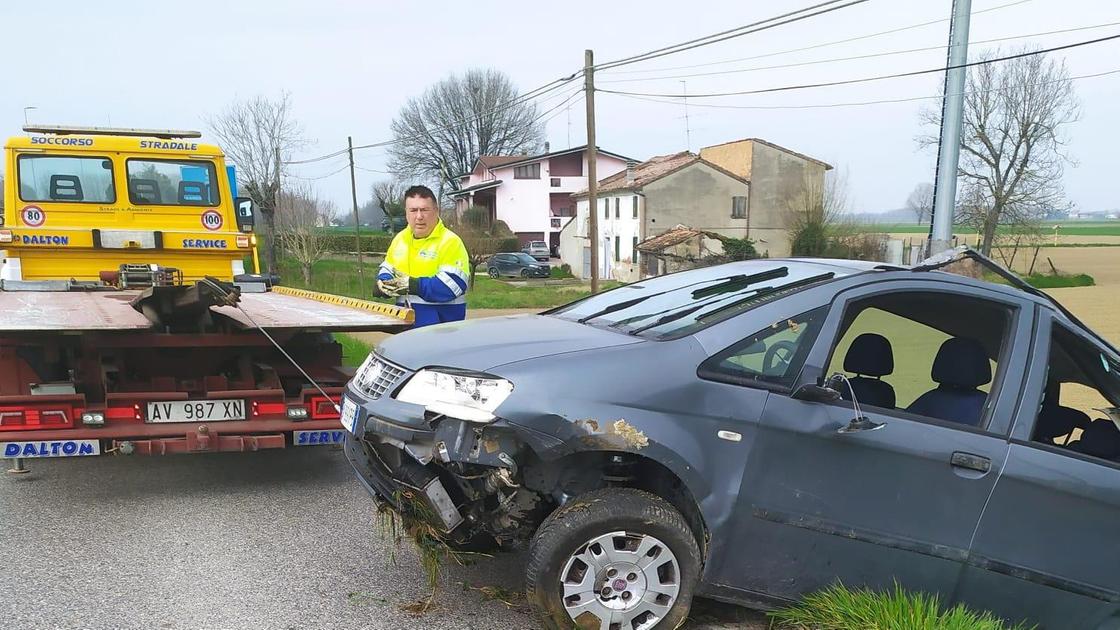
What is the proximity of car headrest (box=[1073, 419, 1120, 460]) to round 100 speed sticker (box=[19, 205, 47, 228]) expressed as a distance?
8611 millimetres

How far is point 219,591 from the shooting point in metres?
3.78

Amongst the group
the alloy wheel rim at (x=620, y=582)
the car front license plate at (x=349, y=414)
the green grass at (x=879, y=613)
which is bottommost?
the green grass at (x=879, y=613)

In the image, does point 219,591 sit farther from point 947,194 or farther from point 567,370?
point 947,194

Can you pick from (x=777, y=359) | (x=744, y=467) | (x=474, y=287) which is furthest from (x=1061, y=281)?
(x=744, y=467)

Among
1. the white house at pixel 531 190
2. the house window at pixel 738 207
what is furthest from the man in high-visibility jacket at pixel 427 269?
the white house at pixel 531 190

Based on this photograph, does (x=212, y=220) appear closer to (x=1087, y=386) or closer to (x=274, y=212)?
(x=1087, y=386)

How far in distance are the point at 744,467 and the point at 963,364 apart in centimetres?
130

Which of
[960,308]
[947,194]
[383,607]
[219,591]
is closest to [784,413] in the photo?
[960,308]

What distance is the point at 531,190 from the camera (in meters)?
63.1

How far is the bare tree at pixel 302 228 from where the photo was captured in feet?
112

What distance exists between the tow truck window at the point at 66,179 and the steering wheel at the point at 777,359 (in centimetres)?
737

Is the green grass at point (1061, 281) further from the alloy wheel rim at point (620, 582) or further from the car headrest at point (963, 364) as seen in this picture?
the alloy wheel rim at point (620, 582)

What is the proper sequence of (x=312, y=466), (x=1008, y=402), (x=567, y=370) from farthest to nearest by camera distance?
(x=312, y=466), (x=1008, y=402), (x=567, y=370)

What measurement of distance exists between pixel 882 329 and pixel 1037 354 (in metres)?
0.87
